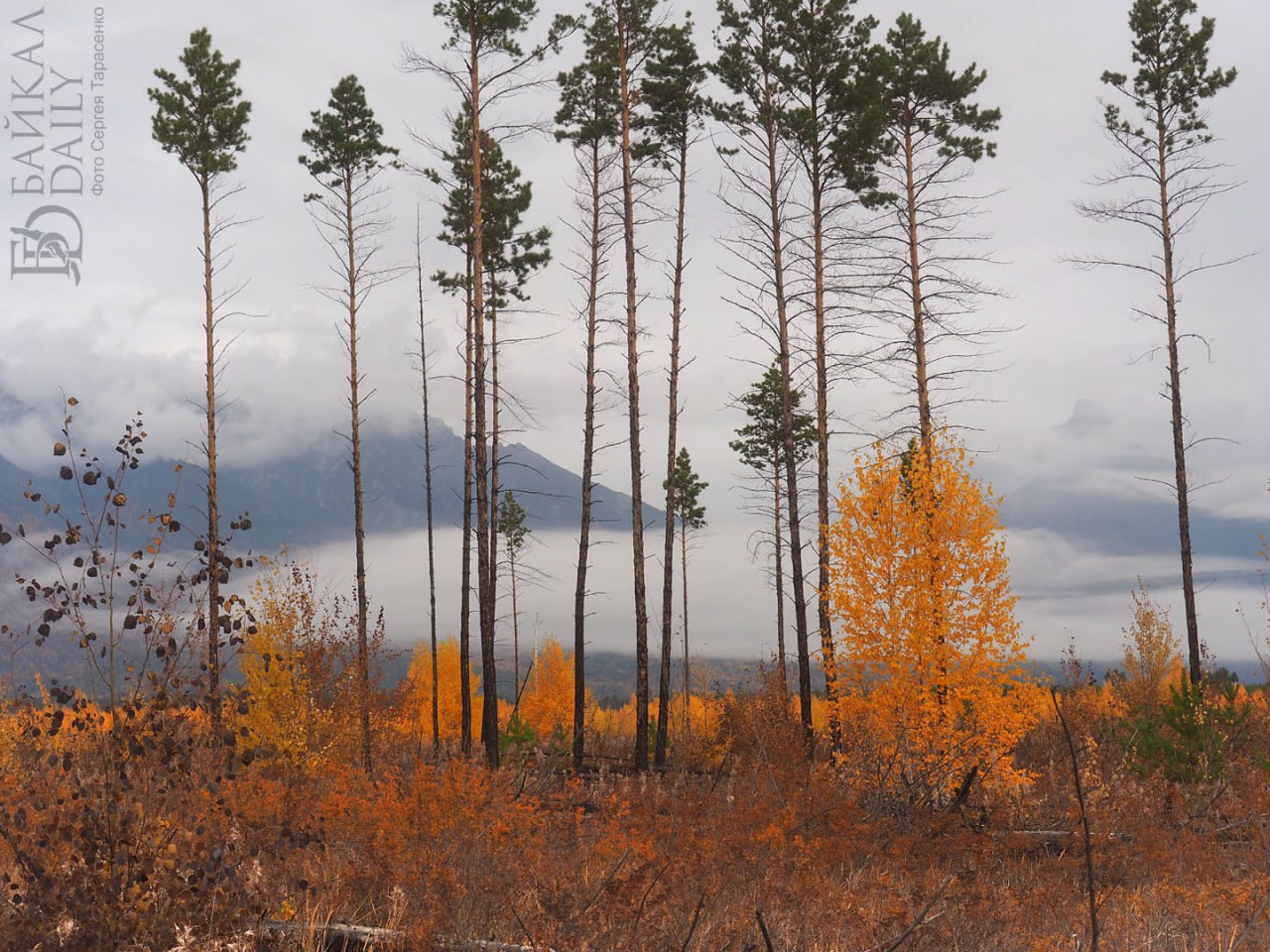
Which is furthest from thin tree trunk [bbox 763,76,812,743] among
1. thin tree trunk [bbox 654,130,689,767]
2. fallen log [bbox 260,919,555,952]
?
fallen log [bbox 260,919,555,952]

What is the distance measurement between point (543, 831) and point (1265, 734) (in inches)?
830

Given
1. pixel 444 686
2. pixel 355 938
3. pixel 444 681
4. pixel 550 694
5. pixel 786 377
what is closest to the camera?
pixel 355 938

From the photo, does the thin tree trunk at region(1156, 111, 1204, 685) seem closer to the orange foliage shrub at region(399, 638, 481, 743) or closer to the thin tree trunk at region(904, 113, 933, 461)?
the thin tree trunk at region(904, 113, 933, 461)

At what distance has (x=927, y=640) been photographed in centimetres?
1453

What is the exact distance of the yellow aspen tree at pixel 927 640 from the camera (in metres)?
14.2

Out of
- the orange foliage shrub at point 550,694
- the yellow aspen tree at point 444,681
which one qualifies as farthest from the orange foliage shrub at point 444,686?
the orange foliage shrub at point 550,694

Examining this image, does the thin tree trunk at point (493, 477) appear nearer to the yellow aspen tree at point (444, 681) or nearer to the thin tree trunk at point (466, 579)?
the thin tree trunk at point (466, 579)

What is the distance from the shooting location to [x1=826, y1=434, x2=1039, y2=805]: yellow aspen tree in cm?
1420

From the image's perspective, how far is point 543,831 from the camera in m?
10.4

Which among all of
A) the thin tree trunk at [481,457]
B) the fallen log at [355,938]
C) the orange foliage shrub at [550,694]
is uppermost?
the thin tree trunk at [481,457]

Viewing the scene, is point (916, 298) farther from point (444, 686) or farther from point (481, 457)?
point (444, 686)

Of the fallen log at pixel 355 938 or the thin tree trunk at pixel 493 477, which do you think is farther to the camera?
the thin tree trunk at pixel 493 477

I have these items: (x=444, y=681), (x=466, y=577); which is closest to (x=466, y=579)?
(x=466, y=577)

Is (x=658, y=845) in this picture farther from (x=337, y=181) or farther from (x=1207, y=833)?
(x=337, y=181)
